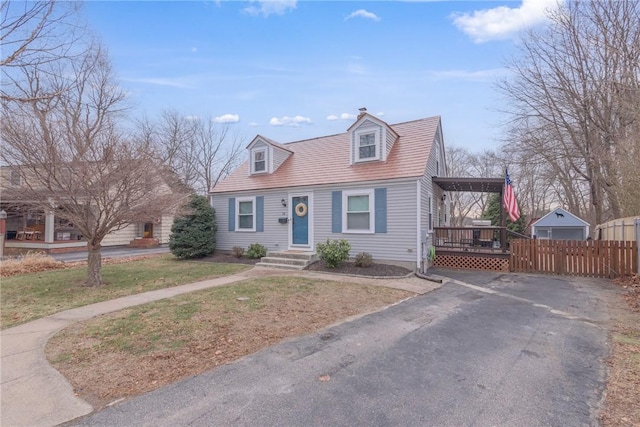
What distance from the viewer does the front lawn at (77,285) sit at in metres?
6.18

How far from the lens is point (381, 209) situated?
10930mm

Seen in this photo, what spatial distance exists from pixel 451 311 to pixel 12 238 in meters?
24.6

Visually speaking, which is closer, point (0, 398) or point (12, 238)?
point (0, 398)

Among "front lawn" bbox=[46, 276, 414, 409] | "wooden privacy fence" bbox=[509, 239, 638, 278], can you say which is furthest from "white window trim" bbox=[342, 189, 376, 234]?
"wooden privacy fence" bbox=[509, 239, 638, 278]

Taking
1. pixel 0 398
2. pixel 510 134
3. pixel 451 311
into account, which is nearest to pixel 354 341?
pixel 451 311

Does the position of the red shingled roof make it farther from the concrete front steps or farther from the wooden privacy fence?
the wooden privacy fence

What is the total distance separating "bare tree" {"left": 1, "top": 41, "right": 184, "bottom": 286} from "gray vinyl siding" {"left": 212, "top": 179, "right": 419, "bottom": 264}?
488 cm

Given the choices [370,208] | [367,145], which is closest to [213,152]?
[367,145]

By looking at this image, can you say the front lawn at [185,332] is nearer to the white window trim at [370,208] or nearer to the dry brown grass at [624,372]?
the dry brown grass at [624,372]

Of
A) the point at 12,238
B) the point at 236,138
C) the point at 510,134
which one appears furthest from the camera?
the point at 236,138

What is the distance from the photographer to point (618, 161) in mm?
11953

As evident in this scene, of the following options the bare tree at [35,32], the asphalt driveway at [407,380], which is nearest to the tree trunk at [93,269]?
the bare tree at [35,32]

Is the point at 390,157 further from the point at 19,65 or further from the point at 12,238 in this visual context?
the point at 12,238

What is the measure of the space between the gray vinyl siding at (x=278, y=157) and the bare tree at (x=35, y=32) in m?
9.64
